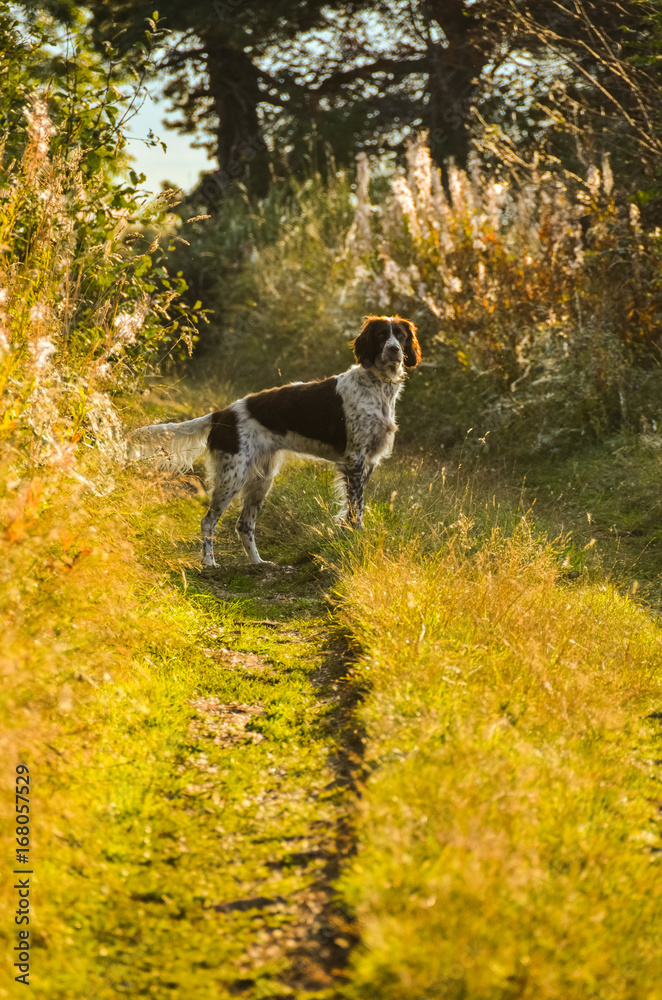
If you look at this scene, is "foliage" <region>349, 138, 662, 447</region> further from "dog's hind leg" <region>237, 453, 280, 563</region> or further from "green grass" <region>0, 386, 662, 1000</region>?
"green grass" <region>0, 386, 662, 1000</region>

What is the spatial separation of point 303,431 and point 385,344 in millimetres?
820

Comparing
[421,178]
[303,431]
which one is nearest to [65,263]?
[303,431]

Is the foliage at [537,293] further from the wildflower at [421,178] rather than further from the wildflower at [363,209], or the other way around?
the wildflower at [363,209]

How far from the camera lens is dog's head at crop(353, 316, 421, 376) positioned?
223 inches

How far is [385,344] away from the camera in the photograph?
5672 mm

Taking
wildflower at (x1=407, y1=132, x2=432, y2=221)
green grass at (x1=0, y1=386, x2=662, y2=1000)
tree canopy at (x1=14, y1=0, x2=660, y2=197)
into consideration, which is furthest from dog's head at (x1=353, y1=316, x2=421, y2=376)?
tree canopy at (x1=14, y1=0, x2=660, y2=197)

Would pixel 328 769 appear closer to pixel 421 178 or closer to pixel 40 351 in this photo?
pixel 40 351

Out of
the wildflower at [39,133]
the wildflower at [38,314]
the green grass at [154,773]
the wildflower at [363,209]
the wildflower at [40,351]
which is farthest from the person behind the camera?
the wildflower at [363,209]

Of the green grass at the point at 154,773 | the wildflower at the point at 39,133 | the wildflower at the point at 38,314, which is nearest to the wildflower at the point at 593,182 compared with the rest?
the wildflower at the point at 39,133

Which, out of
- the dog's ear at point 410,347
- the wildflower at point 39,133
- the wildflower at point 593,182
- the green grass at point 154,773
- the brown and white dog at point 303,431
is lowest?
the green grass at point 154,773

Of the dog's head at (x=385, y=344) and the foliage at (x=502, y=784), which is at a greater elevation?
the dog's head at (x=385, y=344)

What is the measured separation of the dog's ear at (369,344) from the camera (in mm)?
5750

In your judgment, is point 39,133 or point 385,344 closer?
point 39,133

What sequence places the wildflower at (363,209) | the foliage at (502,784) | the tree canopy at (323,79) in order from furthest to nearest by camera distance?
1. the tree canopy at (323,79)
2. the wildflower at (363,209)
3. the foliage at (502,784)
